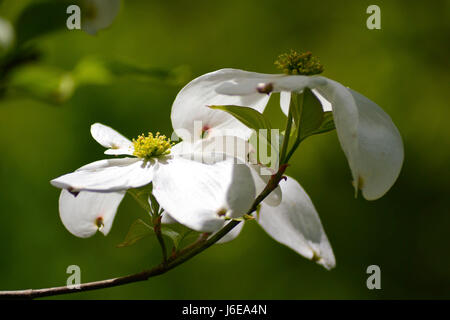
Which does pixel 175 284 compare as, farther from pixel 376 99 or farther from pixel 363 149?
pixel 363 149

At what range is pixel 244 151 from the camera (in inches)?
21.7

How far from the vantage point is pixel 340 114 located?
1.58 feet

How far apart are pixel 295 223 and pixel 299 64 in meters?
0.18

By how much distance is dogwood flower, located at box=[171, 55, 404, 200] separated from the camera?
0.47 meters

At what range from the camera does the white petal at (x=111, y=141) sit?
2.05 feet

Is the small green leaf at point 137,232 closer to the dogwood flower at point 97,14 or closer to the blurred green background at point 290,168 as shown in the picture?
the dogwood flower at point 97,14

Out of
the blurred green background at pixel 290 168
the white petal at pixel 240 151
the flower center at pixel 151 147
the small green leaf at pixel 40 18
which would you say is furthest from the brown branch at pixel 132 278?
the blurred green background at pixel 290 168

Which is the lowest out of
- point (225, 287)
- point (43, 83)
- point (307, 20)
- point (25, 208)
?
point (225, 287)

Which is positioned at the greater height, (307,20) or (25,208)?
(307,20)

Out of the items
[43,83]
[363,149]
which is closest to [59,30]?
[43,83]

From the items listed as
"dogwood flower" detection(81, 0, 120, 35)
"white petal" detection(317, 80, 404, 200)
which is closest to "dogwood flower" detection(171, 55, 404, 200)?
"white petal" detection(317, 80, 404, 200)

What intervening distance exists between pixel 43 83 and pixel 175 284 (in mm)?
1934

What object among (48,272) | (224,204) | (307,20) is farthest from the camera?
(307,20)

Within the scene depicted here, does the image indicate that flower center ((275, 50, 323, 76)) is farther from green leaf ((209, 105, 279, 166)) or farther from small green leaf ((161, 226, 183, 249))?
small green leaf ((161, 226, 183, 249))
